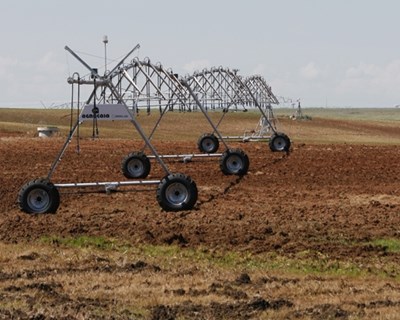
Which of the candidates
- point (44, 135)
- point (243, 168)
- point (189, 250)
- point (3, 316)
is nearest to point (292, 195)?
point (243, 168)

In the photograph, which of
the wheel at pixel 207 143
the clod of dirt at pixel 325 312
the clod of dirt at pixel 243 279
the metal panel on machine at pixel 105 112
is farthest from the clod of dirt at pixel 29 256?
the wheel at pixel 207 143

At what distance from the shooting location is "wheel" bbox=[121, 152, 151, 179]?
23.9m

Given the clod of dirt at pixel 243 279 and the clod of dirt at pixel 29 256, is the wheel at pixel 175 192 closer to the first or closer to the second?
the clod of dirt at pixel 29 256

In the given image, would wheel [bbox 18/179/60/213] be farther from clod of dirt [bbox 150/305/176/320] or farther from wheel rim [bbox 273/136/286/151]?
wheel rim [bbox 273/136/286/151]

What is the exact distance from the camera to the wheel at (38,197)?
53.5ft

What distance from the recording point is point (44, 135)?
45.0 m

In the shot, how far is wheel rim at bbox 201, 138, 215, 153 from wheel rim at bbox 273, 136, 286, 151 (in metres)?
2.36

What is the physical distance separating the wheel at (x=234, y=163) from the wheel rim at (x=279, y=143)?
970 cm

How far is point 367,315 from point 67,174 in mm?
15563

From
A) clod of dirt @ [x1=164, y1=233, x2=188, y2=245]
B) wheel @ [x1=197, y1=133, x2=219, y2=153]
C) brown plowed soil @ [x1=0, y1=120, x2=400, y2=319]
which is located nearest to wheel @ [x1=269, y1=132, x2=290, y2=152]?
wheel @ [x1=197, y1=133, x2=219, y2=153]

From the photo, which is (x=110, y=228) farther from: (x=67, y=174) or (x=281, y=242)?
(x=67, y=174)

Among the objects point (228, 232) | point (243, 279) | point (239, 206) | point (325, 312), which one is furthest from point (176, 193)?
point (325, 312)

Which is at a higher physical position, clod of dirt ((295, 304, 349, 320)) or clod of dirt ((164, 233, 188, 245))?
clod of dirt ((295, 304, 349, 320))

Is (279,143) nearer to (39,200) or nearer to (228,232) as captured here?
(39,200)
